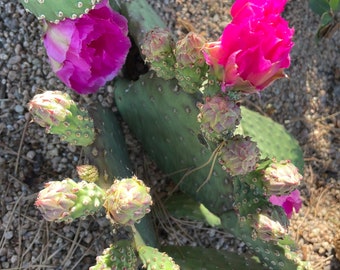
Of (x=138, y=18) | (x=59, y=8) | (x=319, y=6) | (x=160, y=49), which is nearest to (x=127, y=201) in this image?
(x=160, y=49)

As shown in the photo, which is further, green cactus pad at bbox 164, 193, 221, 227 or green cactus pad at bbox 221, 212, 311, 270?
green cactus pad at bbox 164, 193, 221, 227

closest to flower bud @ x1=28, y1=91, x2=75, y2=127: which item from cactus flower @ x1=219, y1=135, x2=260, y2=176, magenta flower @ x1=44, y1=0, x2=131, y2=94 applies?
magenta flower @ x1=44, y1=0, x2=131, y2=94

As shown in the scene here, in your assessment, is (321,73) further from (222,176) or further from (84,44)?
(84,44)

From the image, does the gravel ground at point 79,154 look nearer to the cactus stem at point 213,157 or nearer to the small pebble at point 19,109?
the small pebble at point 19,109

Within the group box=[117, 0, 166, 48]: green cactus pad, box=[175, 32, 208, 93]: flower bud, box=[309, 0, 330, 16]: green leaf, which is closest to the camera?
box=[175, 32, 208, 93]: flower bud

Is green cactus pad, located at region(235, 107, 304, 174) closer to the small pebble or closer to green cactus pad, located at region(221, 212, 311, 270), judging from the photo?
green cactus pad, located at region(221, 212, 311, 270)

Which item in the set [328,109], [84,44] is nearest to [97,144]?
[84,44]
